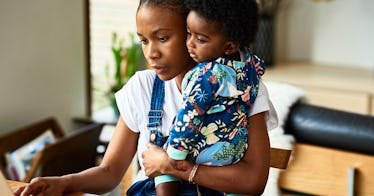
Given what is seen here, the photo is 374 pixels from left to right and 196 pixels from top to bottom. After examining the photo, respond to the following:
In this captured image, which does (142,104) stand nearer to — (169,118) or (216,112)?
(169,118)

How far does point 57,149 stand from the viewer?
112 inches

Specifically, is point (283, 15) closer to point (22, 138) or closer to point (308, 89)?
point (308, 89)

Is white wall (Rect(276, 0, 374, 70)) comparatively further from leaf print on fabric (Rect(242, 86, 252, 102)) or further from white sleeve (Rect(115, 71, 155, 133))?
leaf print on fabric (Rect(242, 86, 252, 102))

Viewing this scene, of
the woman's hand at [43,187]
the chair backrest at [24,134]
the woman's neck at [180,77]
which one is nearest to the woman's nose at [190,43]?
the woman's neck at [180,77]

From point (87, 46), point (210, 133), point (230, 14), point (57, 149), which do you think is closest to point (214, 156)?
point (210, 133)

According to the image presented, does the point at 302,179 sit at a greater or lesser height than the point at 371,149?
lesser

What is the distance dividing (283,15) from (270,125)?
330 cm

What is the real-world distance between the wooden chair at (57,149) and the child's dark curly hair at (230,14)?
5.21 feet

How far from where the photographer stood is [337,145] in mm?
2057

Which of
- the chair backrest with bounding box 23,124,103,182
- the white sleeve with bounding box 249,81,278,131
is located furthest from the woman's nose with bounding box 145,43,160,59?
the chair backrest with bounding box 23,124,103,182

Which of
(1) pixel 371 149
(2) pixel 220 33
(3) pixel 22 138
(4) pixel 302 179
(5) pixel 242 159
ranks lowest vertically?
(3) pixel 22 138

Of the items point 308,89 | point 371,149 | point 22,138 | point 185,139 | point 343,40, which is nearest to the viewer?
point 185,139

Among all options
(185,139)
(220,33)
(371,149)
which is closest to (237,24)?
(220,33)

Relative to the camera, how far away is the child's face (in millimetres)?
1269
